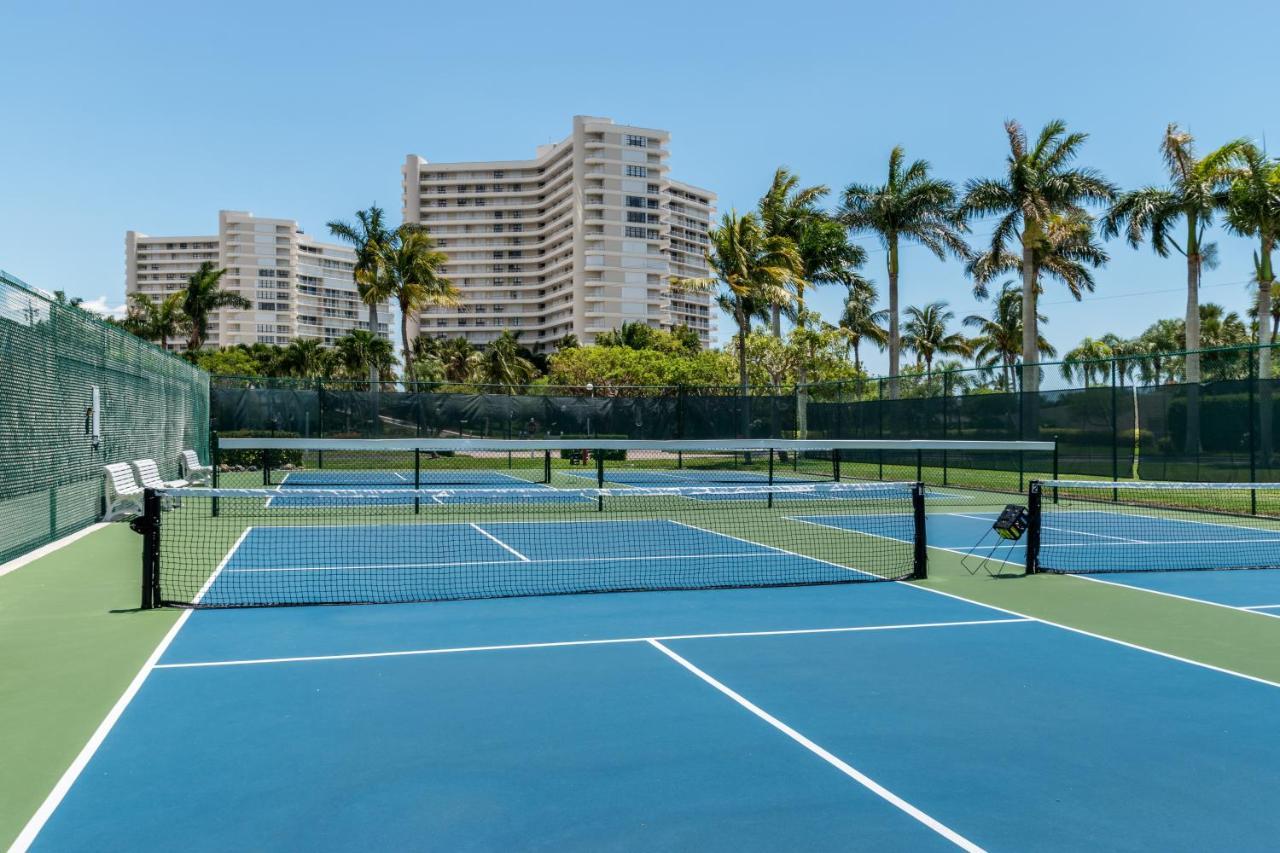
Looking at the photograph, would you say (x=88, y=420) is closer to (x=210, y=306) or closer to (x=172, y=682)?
(x=172, y=682)

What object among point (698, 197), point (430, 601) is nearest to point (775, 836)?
point (430, 601)

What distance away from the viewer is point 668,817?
4.36 metres

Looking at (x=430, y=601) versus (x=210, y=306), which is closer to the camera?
(x=430, y=601)

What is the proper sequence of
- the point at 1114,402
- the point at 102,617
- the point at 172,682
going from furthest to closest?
the point at 1114,402, the point at 102,617, the point at 172,682

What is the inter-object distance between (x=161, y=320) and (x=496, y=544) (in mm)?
57139

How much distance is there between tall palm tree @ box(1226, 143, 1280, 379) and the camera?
1024 inches

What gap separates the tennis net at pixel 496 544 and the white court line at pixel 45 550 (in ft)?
3.28

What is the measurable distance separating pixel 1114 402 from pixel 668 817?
65.4 ft

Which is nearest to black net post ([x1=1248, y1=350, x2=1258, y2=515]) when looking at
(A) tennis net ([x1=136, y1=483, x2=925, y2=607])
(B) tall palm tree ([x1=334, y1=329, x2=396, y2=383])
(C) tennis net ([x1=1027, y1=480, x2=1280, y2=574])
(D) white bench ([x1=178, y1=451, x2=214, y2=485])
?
(C) tennis net ([x1=1027, y1=480, x2=1280, y2=574])

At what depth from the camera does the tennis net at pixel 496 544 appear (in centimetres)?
998

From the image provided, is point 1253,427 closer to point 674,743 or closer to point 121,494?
point 674,743

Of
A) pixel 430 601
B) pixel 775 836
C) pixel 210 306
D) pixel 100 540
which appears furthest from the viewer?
pixel 210 306

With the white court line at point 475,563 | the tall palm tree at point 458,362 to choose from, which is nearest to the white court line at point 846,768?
the white court line at point 475,563

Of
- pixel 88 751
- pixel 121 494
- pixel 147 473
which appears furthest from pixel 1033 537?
pixel 147 473
